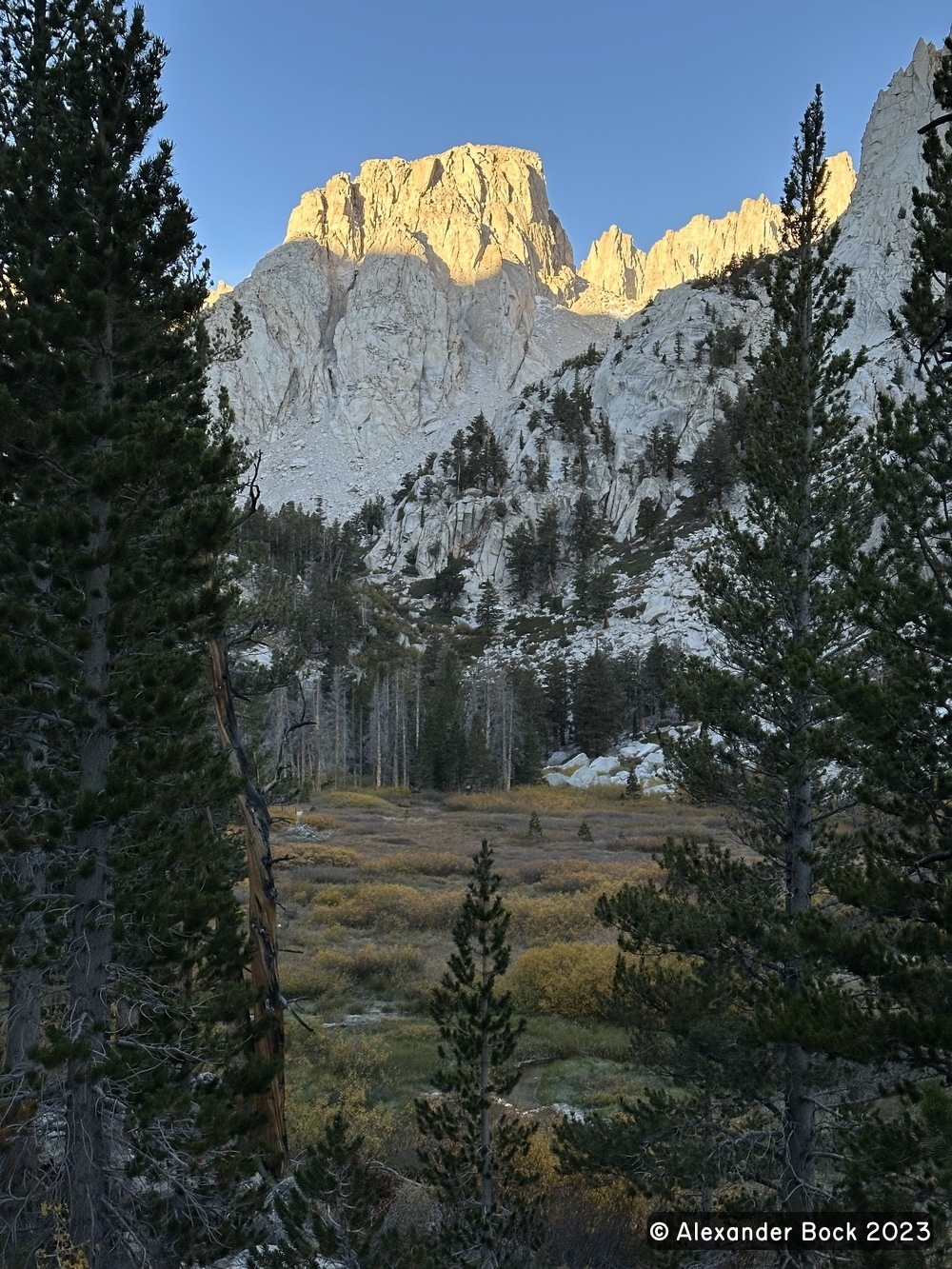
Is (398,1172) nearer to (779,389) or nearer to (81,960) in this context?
(81,960)

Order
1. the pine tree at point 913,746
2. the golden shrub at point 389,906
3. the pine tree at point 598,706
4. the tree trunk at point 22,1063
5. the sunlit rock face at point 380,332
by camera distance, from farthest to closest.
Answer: the sunlit rock face at point 380,332 < the pine tree at point 598,706 < the golden shrub at point 389,906 < the tree trunk at point 22,1063 < the pine tree at point 913,746

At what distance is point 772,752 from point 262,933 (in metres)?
6.14

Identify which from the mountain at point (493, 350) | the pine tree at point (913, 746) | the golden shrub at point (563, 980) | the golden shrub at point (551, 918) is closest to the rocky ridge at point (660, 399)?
the mountain at point (493, 350)

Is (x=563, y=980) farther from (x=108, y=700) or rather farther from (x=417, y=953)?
(x=108, y=700)

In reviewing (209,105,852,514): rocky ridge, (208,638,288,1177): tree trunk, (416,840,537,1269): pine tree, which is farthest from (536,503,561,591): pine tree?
(416,840,537,1269): pine tree

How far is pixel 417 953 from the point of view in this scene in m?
17.9

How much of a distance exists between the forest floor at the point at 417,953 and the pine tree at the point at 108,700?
171cm

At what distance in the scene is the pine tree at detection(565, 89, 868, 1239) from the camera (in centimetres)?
768

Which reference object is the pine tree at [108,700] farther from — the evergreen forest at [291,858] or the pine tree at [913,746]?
the pine tree at [913,746]

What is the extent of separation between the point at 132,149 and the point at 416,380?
131 m

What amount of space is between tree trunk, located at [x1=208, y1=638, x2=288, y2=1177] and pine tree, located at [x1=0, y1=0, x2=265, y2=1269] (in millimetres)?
344

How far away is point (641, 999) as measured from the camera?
8.49m

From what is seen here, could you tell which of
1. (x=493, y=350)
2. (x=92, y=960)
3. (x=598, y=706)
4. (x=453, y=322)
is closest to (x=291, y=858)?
(x=92, y=960)

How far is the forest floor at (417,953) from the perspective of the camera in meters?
11.5
